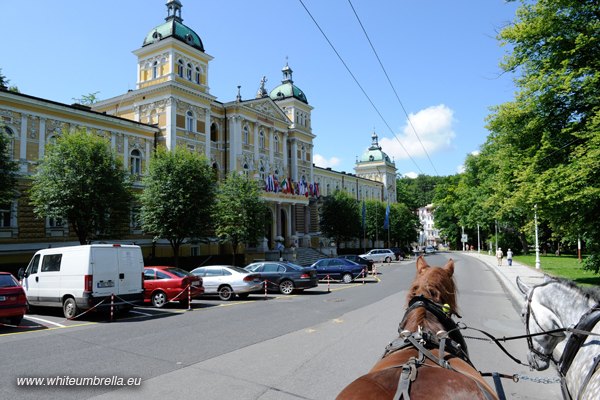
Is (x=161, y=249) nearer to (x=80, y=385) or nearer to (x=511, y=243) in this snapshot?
(x=80, y=385)

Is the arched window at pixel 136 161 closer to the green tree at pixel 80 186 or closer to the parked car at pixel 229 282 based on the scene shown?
the green tree at pixel 80 186

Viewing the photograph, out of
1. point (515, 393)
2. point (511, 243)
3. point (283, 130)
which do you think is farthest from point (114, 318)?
point (511, 243)

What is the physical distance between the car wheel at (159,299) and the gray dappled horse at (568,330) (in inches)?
562

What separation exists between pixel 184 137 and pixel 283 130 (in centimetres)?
1686

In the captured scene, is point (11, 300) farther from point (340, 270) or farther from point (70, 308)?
point (340, 270)

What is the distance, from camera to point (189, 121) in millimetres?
38344

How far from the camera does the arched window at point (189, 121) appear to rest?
37.8 m

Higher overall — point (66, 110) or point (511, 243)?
point (66, 110)

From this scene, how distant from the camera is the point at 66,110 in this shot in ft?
95.4

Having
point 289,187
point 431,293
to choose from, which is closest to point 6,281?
point 431,293

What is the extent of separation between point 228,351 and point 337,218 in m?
47.2

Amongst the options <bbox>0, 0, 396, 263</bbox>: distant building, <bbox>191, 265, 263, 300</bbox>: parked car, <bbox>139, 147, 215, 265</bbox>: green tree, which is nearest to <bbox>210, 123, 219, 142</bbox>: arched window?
<bbox>0, 0, 396, 263</bbox>: distant building

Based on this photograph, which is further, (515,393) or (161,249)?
(161,249)

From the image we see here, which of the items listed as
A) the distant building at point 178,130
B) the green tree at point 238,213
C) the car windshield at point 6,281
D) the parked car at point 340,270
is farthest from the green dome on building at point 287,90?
the car windshield at point 6,281
